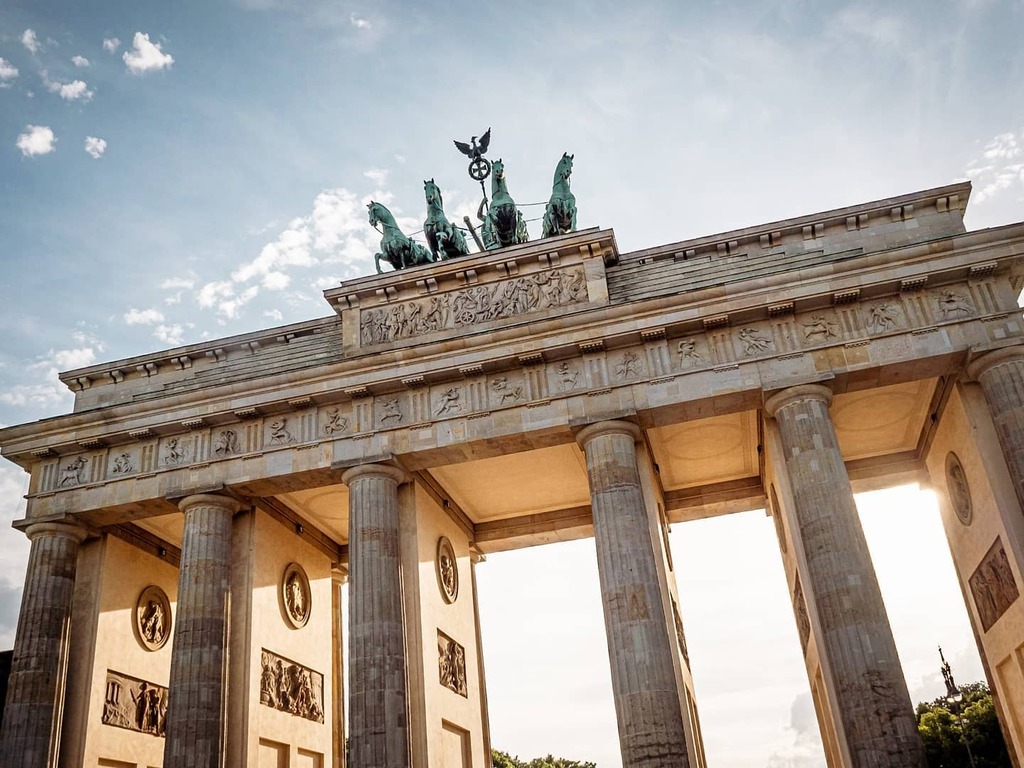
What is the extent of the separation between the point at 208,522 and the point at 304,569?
4.64 metres

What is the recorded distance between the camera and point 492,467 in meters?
24.2

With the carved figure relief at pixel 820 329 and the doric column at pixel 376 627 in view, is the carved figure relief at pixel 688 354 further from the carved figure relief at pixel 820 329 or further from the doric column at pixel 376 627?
the doric column at pixel 376 627

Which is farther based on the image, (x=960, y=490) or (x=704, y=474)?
(x=704, y=474)

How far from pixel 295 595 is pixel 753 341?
45.4ft

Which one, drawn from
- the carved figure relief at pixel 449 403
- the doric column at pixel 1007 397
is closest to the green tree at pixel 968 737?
the doric column at pixel 1007 397

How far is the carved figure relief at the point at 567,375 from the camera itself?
20750 millimetres

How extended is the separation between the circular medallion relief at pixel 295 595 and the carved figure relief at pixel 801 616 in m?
13.1

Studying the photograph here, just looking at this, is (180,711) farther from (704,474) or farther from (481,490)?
(704,474)

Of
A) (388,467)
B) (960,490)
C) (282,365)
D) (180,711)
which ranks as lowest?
(180,711)

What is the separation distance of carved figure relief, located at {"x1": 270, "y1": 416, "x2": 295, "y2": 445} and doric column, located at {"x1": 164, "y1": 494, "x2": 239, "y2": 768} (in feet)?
6.00

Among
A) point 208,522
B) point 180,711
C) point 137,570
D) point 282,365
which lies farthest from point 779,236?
point 137,570

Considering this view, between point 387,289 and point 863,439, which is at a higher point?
point 387,289

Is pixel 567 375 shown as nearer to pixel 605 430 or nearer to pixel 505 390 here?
pixel 505 390

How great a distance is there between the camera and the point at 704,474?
85.1 feet
